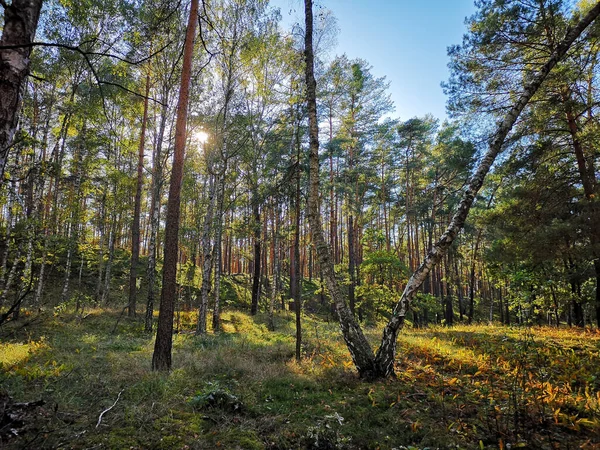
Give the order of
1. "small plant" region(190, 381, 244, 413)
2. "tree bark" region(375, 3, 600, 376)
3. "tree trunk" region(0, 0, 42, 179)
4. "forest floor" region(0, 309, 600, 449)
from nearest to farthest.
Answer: "tree trunk" region(0, 0, 42, 179), "forest floor" region(0, 309, 600, 449), "small plant" region(190, 381, 244, 413), "tree bark" region(375, 3, 600, 376)

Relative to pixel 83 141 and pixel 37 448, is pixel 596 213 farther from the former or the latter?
pixel 83 141

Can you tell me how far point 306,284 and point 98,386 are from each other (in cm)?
2673

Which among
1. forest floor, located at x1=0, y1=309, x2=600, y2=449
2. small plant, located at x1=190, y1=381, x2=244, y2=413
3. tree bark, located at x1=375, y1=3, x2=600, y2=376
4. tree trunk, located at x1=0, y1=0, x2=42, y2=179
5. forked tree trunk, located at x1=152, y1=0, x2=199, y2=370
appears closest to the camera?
tree trunk, located at x1=0, y1=0, x2=42, y2=179

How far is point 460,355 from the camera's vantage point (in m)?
7.01

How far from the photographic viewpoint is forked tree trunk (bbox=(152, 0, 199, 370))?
633cm

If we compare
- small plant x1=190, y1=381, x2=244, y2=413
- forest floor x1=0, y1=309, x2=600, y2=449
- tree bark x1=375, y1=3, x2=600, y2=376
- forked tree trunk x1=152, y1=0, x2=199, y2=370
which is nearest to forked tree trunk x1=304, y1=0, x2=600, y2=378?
tree bark x1=375, y1=3, x2=600, y2=376

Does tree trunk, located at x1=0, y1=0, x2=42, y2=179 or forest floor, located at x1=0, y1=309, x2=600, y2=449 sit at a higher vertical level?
tree trunk, located at x1=0, y1=0, x2=42, y2=179

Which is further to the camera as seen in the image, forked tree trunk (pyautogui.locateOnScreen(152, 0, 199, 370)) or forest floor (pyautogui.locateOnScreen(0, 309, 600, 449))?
forked tree trunk (pyautogui.locateOnScreen(152, 0, 199, 370))

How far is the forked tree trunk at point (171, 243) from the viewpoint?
633 cm

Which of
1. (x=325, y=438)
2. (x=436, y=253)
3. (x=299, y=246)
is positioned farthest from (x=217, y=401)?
(x=299, y=246)

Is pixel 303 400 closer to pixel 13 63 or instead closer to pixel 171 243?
pixel 171 243

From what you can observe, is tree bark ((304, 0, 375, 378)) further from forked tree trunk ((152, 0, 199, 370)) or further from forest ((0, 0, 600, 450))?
forked tree trunk ((152, 0, 199, 370))

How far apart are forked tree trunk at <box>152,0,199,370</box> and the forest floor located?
52 centimetres

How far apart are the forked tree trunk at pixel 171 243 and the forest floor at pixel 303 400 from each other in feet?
1.71
